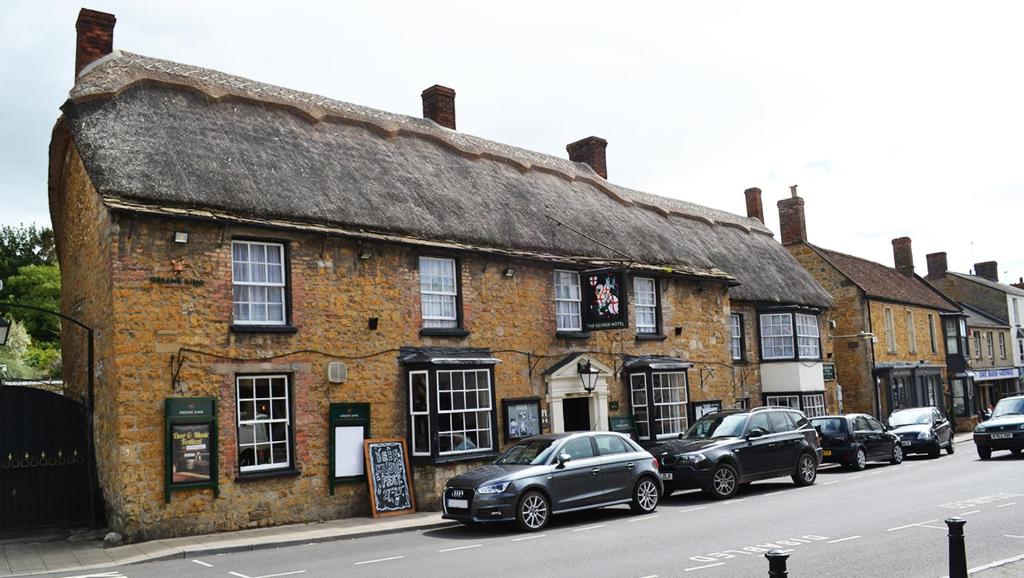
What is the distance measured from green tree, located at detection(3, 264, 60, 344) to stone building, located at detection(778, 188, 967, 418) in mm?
40231

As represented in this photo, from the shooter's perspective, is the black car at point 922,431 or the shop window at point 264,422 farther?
the black car at point 922,431

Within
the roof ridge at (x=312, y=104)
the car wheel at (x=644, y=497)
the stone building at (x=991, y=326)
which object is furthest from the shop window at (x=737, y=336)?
the stone building at (x=991, y=326)

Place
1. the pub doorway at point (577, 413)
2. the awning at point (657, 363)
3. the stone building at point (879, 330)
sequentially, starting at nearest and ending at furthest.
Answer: the pub doorway at point (577, 413)
the awning at point (657, 363)
the stone building at point (879, 330)

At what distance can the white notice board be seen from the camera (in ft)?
50.4

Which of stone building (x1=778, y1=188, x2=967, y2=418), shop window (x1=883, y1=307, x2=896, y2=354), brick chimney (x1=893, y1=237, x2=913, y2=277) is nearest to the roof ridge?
stone building (x1=778, y1=188, x2=967, y2=418)

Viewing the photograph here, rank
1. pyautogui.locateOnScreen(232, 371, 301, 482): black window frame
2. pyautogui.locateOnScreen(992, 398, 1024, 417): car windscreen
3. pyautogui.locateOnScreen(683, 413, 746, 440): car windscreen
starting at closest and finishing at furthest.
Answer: pyautogui.locateOnScreen(232, 371, 301, 482): black window frame
pyautogui.locateOnScreen(683, 413, 746, 440): car windscreen
pyautogui.locateOnScreen(992, 398, 1024, 417): car windscreen

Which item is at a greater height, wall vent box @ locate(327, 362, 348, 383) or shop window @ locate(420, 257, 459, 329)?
shop window @ locate(420, 257, 459, 329)

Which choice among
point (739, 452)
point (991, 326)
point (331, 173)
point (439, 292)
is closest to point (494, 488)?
point (439, 292)

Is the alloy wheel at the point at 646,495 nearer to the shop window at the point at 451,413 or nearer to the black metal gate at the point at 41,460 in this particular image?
the shop window at the point at 451,413

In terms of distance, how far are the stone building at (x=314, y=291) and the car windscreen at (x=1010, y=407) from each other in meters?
8.40

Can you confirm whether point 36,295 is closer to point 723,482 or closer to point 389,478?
point 389,478

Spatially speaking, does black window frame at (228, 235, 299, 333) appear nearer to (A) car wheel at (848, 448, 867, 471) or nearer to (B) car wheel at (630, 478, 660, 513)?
(B) car wheel at (630, 478, 660, 513)

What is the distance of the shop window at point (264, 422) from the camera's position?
14.4 m

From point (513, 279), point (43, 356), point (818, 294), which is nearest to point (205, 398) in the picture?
point (513, 279)
